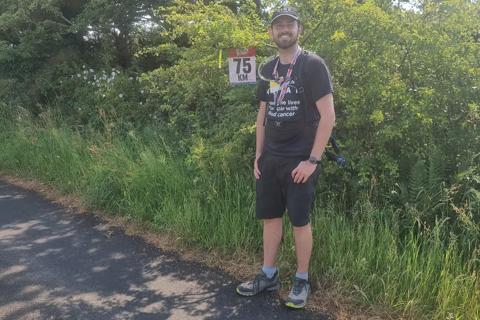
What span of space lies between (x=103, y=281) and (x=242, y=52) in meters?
2.43

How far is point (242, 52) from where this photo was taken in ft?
15.7

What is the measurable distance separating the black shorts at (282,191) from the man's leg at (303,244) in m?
0.06

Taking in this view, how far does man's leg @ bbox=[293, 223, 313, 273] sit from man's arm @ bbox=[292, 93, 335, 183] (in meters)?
0.41

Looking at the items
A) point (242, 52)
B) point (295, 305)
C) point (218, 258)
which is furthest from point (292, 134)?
point (242, 52)

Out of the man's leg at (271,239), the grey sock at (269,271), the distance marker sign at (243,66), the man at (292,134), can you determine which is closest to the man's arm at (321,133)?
the man at (292,134)

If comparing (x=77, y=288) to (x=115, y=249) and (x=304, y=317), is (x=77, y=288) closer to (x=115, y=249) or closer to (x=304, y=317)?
(x=115, y=249)

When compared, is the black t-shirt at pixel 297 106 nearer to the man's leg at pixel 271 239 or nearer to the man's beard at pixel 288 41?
the man's beard at pixel 288 41

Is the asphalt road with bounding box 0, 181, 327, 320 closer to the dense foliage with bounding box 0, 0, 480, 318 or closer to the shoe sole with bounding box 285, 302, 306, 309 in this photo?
the shoe sole with bounding box 285, 302, 306, 309

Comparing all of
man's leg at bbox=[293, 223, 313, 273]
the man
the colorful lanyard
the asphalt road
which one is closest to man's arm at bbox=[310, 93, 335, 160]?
the man

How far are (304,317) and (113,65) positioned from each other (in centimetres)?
793

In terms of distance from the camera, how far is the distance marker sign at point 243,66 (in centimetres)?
471

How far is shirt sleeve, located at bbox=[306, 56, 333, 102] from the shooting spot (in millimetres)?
3146

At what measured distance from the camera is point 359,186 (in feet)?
13.7

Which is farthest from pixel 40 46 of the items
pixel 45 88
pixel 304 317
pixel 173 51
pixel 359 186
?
pixel 304 317
